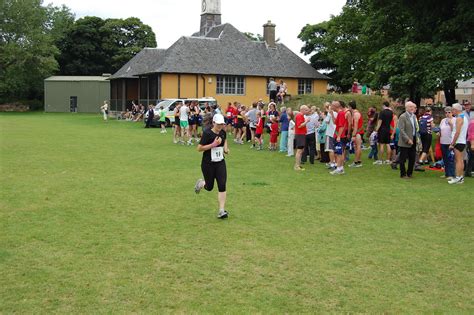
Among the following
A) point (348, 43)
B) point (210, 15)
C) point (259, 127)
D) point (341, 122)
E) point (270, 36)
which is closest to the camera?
point (341, 122)

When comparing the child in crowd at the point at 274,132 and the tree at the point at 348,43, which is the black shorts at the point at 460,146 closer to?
the child in crowd at the point at 274,132

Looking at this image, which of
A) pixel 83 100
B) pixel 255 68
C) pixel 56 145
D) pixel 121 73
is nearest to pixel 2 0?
pixel 83 100

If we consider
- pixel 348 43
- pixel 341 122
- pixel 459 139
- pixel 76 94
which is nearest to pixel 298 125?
pixel 341 122

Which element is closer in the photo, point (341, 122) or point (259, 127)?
point (341, 122)

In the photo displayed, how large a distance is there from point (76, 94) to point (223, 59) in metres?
27.4

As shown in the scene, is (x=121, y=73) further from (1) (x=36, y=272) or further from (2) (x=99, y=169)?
(1) (x=36, y=272)

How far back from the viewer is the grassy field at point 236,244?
5840 mm

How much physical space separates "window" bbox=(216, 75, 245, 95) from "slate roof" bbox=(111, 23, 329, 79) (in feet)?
2.20

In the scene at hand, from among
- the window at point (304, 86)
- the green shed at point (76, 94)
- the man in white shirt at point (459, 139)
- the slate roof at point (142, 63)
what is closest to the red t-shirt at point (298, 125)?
the man in white shirt at point (459, 139)

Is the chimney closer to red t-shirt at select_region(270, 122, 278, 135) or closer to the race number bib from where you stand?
red t-shirt at select_region(270, 122, 278, 135)

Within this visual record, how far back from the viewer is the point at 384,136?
55.4 ft

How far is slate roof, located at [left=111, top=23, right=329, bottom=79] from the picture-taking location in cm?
4544

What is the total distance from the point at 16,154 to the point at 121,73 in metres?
33.4

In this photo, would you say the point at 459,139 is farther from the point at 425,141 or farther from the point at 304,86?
the point at 304,86
